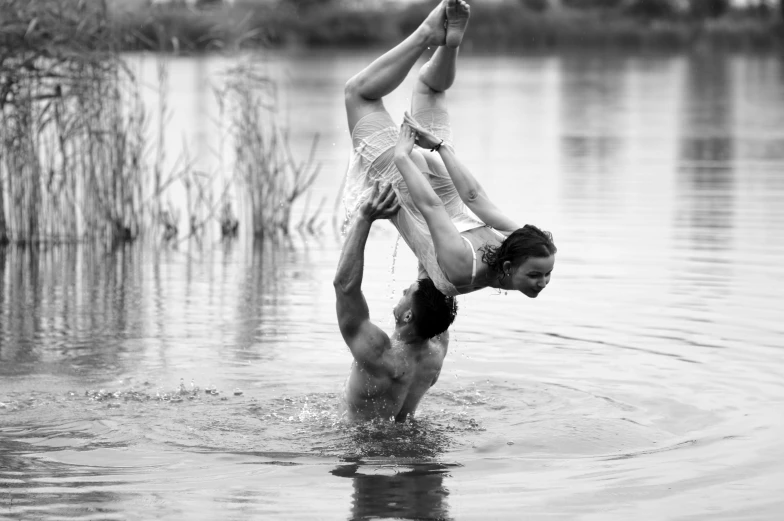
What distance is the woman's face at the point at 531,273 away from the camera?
22.6 ft

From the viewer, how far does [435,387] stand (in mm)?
8883

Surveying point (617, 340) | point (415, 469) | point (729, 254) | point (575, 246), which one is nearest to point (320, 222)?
point (575, 246)

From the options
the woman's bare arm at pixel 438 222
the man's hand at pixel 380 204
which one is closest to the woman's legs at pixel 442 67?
the man's hand at pixel 380 204

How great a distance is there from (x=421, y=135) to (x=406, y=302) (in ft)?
3.48

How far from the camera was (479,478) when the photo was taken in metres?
6.77

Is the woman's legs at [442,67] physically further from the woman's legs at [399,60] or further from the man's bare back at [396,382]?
the man's bare back at [396,382]

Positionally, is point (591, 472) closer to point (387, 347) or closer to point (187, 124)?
point (387, 347)

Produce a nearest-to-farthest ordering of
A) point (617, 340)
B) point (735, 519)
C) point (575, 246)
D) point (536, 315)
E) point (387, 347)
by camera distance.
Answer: point (735, 519) → point (387, 347) → point (617, 340) → point (536, 315) → point (575, 246)

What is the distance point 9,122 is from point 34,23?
111 centimetres

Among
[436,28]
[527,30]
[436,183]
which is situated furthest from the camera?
[527,30]

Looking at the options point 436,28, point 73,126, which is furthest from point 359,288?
point 73,126

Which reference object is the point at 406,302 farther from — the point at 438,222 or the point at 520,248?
the point at 520,248

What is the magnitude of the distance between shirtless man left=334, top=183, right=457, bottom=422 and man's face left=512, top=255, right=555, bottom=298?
2.24 ft

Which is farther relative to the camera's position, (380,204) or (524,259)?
(380,204)
